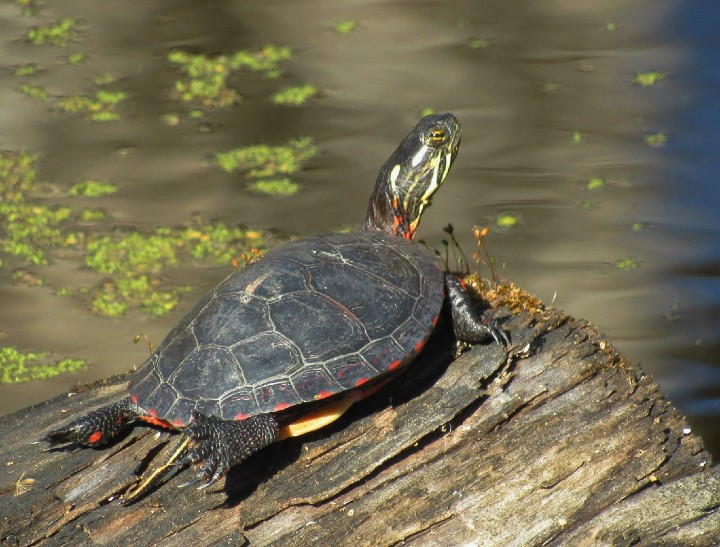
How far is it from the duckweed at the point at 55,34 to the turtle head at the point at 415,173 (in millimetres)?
6373

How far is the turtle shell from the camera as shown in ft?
9.61

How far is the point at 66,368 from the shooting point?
Answer: 18.5ft

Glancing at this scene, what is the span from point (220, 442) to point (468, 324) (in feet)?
3.61

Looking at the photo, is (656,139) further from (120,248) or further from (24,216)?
(24,216)

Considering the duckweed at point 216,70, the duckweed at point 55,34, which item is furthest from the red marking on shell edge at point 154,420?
the duckweed at point 55,34

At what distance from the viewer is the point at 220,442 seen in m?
2.77

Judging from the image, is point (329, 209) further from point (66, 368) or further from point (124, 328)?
point (66, 368)

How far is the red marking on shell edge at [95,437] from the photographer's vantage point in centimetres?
315

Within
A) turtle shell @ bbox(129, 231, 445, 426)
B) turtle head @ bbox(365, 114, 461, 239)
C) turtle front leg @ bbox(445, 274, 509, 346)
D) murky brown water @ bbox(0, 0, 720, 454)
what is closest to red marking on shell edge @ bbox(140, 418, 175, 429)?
turtle shell @ bbox(129, 231, 445, 426)

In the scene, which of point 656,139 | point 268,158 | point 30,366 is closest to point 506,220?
point 656,139

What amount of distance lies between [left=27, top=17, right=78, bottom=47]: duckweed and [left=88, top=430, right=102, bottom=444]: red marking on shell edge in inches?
280

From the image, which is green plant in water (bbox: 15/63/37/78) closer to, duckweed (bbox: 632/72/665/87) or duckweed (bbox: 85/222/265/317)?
duckweed (bbox: 85/222/265/317)

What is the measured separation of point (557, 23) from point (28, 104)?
18.7 feet

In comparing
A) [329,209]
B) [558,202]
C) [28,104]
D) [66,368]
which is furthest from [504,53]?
[66,368]
